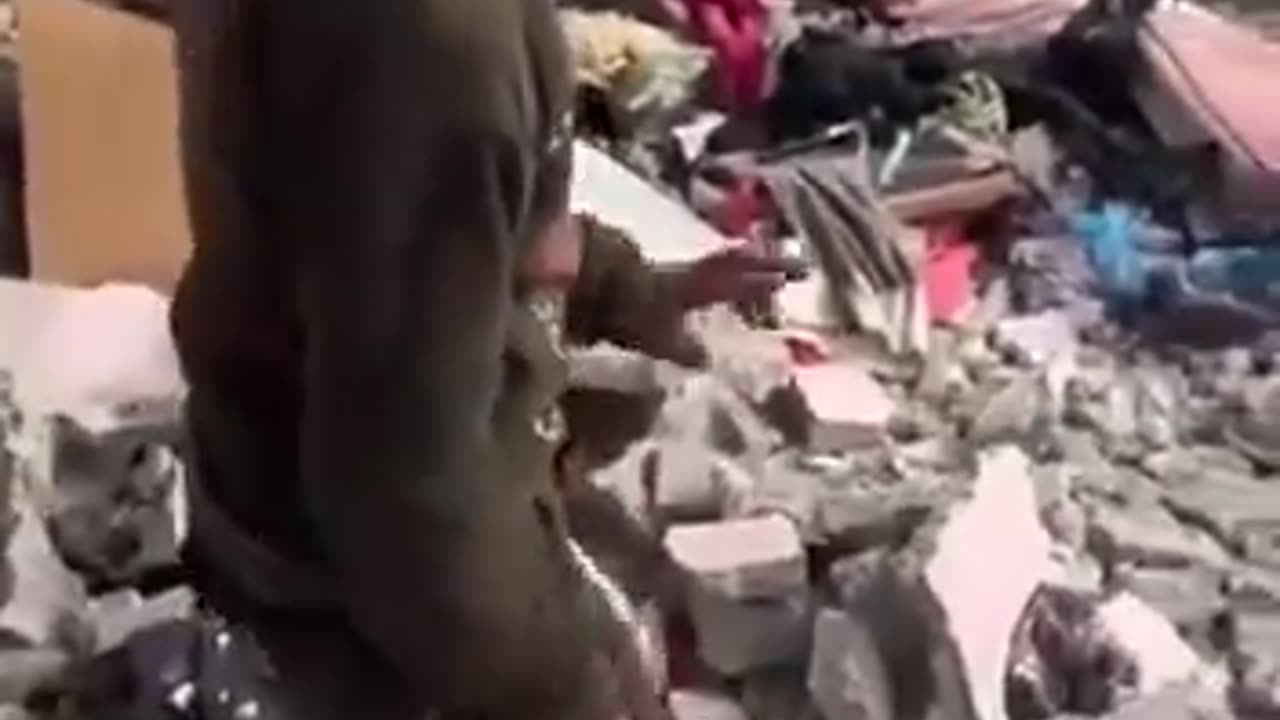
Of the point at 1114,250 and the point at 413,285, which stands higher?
the point at 413,285

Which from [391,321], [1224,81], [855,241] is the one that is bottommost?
[855,241]

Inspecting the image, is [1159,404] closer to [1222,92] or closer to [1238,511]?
[1238,511]

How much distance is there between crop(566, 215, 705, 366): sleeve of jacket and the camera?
1.27 metres

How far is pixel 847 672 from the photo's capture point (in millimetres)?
1549

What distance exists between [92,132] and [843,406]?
604 millimetres

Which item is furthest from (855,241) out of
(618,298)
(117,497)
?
(618,298)

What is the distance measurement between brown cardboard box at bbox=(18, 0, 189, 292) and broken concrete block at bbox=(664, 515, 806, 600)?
0.52m

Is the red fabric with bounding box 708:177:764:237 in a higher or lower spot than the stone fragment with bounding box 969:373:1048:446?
higher

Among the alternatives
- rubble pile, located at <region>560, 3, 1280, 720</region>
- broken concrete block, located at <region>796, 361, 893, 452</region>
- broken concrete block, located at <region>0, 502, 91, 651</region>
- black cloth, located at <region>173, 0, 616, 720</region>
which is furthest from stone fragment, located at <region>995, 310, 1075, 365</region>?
black cloth, located at <region>173, 0, 616, 720</region>

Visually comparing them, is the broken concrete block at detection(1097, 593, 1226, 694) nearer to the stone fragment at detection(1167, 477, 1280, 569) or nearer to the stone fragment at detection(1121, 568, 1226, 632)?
the stone fragment at detection(1121, 568, 1226, 632)

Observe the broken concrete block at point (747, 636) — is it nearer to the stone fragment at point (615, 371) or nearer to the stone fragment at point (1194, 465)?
the stone fragment at point (615, 371)

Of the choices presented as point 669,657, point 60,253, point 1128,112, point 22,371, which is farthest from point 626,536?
point 1128,112

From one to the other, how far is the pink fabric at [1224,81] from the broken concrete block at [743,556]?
0.63 m

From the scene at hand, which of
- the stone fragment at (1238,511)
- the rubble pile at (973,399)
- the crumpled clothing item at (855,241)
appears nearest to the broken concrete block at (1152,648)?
the rubble pile at (973,399)
